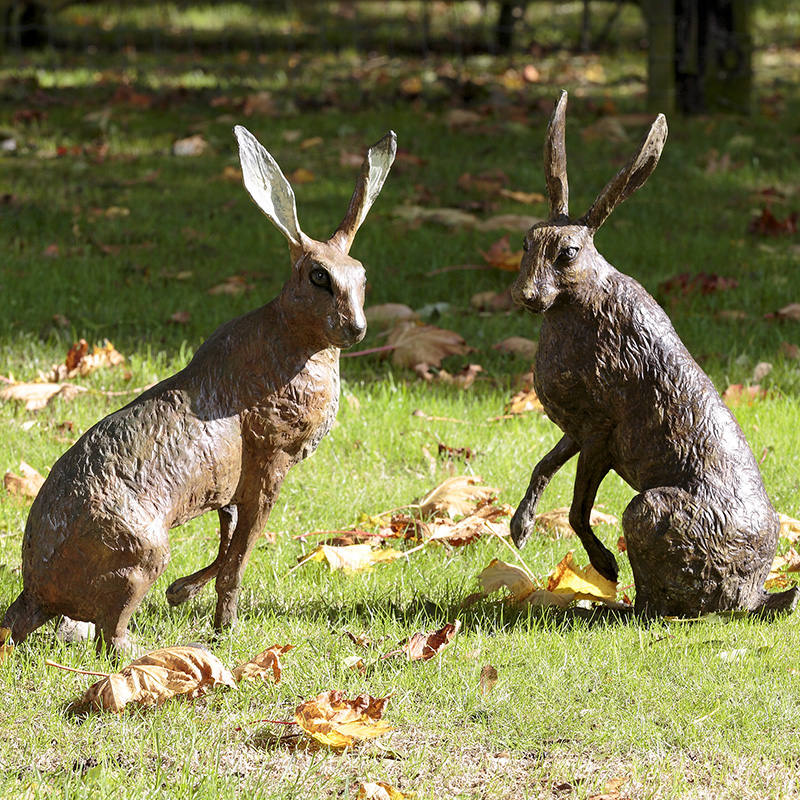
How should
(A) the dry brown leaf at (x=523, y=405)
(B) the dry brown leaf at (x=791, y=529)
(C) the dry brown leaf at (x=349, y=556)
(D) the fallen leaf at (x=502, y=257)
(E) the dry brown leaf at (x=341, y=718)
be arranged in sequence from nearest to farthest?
(E) the dry brown leaf at (x=341, y=718) < (C) the dry brown leaf at (x=349, y=556) < (B) the dry brown leaf at (x=791, y=529) < (A) the dry brown leaf at (x=523, y=405) < (D) the fallen leaf at (x=502, y=257)

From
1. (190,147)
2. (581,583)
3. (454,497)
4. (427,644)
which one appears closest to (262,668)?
(427,644)

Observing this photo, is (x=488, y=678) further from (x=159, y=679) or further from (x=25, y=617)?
(x=25, y=617)

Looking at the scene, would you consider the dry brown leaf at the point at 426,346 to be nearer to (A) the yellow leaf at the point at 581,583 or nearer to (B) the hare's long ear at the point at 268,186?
(A) the yellow leaf at the point at 581,583

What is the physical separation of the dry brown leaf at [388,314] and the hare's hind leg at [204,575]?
273cm

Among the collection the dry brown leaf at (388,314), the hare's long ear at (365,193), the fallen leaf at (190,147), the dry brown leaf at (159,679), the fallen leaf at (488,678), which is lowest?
the fallen leaf at (488,678)

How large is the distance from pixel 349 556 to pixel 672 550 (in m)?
1.17

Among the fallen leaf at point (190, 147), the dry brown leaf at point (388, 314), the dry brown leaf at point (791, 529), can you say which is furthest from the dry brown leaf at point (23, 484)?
the fallen leaf at point (190, 147)

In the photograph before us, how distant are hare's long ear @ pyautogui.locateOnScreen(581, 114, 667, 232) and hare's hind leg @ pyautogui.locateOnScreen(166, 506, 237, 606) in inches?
54.5

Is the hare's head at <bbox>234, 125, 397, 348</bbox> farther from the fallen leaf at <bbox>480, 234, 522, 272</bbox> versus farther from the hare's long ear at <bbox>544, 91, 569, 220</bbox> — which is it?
the fallen leaf at <bbox>480, 234, 522, 272</bbox>

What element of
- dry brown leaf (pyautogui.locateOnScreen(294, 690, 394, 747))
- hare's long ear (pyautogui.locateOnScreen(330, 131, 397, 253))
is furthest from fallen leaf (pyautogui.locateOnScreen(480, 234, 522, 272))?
dry brown leaf (pyautogui.locateOnScreen(294, 690, 394, 747))

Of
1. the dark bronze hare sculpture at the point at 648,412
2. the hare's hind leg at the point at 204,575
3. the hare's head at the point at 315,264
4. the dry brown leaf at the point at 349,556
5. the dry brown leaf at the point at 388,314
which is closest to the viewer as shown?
the hare's head at the point at 315,264

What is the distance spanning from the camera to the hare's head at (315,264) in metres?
2.92

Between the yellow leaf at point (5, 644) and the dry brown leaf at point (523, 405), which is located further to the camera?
the dry brown leaf at point (523, 405)

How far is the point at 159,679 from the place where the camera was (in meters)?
2.93
